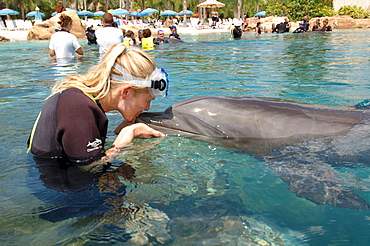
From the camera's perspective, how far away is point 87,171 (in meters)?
2.76

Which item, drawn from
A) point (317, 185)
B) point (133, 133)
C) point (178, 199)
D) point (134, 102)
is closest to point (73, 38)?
point (133, 133)

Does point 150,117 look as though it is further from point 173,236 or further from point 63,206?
point 173,236

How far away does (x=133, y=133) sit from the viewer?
128 inches

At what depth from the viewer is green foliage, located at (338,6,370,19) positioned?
38.1 metres

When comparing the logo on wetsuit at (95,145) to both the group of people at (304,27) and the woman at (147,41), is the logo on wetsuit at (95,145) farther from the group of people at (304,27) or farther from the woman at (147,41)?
the group of people at (304,27)

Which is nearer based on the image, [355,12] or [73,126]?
[73,126]

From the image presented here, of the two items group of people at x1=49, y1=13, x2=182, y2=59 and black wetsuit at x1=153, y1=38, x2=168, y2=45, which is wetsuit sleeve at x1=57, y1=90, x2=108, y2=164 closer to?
group of people at x1=49, y1=13, x2=182, y2=59

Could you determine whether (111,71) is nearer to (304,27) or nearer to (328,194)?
(328,194)

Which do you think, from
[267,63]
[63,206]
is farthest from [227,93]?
[267,63]

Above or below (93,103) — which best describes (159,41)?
above

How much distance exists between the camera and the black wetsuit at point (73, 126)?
246cm

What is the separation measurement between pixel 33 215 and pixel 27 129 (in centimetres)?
218

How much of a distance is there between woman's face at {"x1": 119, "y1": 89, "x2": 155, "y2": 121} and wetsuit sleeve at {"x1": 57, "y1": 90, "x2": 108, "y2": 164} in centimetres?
30

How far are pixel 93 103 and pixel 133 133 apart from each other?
73 centimetres
